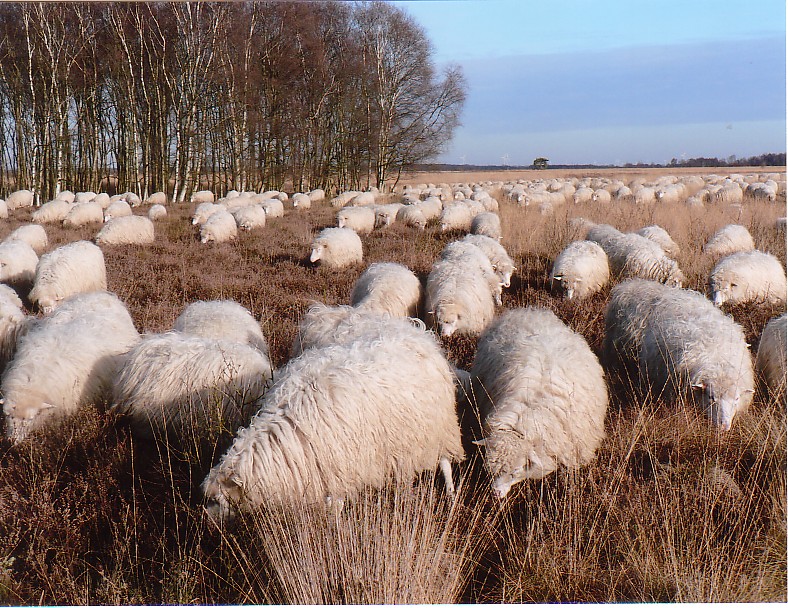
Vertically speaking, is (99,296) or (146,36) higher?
(146,36)

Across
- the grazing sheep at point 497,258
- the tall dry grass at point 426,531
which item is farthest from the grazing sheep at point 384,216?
the tall dry grass at point 426,531

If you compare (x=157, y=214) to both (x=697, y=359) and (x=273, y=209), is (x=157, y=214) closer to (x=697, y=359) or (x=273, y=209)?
(x=273, y=209)

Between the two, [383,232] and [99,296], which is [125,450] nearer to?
[99,296]

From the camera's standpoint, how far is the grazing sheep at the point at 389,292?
708cm

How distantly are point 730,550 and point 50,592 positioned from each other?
10.7ft

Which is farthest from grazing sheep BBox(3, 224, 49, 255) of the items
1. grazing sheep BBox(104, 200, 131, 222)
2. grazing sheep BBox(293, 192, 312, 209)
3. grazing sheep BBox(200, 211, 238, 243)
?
grazing sheep BBox(293, 192, 312, 209)

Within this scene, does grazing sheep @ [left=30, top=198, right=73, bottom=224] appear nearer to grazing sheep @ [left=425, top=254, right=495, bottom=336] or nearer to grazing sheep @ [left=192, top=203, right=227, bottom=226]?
grazing sheep @ [left=192, top=203, right=227, bottom=226]

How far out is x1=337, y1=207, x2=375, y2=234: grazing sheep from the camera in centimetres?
1590

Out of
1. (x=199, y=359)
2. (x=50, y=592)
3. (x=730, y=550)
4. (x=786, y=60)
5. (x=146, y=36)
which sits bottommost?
(x=50, y=592)

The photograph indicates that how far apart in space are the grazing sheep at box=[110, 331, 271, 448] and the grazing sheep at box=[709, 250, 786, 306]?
20.2 ft

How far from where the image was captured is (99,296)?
20.4 ft

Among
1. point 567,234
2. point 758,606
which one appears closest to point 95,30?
point 567,234

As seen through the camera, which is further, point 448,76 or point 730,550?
point 448,76

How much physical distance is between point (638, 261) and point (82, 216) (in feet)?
50.6
